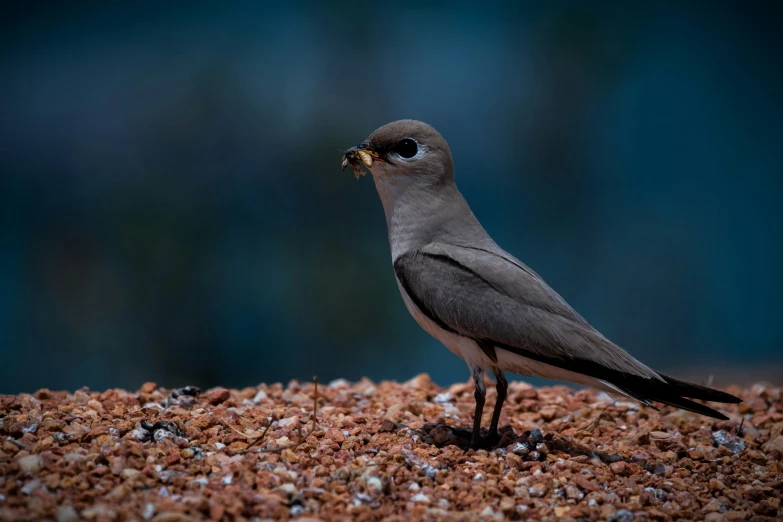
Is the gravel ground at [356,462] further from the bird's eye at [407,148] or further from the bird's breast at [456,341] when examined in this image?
the bird's eye at [407,148]

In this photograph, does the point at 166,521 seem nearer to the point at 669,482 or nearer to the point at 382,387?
the point at 669,482

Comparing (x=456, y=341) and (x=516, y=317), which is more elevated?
(x=516, y=317)

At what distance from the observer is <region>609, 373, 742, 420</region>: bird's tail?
4.77m

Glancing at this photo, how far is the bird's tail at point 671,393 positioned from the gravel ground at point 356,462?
513 millimetres

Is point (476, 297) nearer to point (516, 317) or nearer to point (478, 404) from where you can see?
point (516, 317)

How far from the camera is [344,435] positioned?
5055mm

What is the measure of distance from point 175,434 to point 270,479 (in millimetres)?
947

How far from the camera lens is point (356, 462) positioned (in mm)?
4488

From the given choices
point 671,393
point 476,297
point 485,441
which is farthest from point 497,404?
point 671,393

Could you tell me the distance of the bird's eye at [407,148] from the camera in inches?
224

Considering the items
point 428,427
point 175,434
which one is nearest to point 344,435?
point 428,427

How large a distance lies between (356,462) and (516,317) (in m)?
1.56

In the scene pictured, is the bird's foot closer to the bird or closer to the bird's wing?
the bird

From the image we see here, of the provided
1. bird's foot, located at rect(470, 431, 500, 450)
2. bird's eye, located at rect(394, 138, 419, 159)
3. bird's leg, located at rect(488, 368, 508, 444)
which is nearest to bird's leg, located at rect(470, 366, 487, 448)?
bird's foot, located at rect(470, 431, 500, 450)
